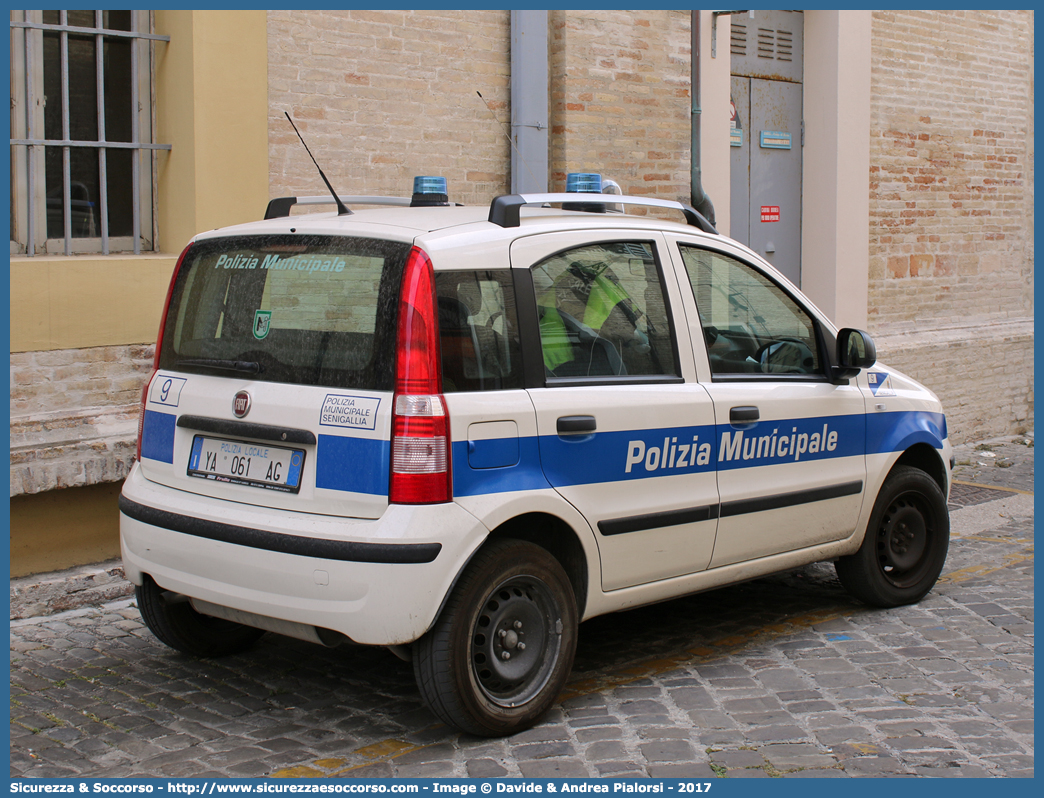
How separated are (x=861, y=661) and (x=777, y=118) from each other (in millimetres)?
6996

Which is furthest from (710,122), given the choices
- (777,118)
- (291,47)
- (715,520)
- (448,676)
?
(448,676)

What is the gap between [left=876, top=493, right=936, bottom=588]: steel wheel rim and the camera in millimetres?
5629

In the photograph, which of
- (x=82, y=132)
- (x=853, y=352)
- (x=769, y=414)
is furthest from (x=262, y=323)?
(x=82, y=132)

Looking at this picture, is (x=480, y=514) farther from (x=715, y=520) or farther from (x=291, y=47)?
(x=291, y=47)

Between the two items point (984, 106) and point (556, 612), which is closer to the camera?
point (556, 612)

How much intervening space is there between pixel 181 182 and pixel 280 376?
124 inches

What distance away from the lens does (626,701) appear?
14.4 feet

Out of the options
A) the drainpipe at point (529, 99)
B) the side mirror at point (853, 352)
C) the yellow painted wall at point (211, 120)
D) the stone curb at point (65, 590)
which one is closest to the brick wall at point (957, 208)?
the drainpipe at point (529, 99)

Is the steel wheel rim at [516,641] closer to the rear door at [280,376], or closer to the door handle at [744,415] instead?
the rear door at [280,376]

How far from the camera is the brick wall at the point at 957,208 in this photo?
11.1m

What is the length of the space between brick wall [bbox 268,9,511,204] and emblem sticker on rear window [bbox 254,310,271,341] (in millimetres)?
3109

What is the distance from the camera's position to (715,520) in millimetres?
4660

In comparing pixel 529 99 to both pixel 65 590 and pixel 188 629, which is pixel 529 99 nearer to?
pixel 65 590
